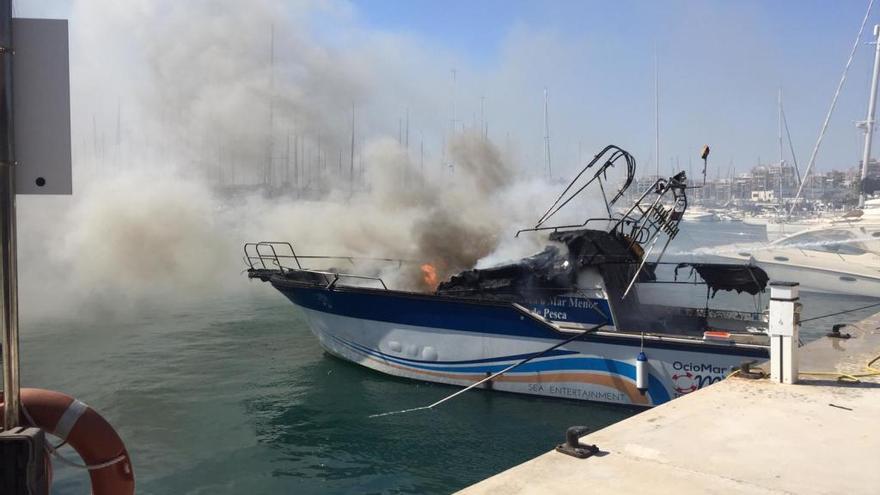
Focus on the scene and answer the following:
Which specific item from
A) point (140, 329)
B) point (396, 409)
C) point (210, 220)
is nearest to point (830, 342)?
point (396, 409)

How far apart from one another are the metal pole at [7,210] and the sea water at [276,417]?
204 inches

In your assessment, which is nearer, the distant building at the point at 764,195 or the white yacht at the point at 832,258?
the white yacht at the point at 832,258

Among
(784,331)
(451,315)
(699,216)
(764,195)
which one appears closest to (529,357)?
(451,315)

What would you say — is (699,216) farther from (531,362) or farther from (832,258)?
(531,362)

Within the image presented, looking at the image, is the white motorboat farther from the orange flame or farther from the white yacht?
the orange flame

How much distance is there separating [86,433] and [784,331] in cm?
580

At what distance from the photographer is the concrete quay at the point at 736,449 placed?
3859 mm

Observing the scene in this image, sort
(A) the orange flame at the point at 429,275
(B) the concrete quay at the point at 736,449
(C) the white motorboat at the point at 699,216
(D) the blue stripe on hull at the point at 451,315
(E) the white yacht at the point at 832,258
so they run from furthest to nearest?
(C) the white motorboat at the point at 699,216
(E) the white yacht at the point at 832,258
(A) the orange flame at the point at 429,275
(D) the blue stripe on hull at the point at 451,315
(B) the concrete quay at the point at 736,449

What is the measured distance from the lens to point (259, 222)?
30281 millimetres

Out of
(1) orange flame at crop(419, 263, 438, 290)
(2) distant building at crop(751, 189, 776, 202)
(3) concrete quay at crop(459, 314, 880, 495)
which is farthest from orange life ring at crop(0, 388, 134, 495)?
(2) distant building at crop(751, 189, 776, 202)

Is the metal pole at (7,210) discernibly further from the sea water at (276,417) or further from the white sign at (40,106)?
the sea water at (276,417)

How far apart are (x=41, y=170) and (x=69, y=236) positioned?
26.1m

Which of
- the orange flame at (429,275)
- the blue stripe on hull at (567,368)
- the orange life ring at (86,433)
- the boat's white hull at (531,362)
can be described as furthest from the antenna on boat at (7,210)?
the orange flame at (429,275)

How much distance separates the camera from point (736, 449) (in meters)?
4.46
